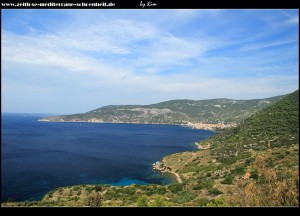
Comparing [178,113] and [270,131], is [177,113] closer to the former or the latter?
[178,113]

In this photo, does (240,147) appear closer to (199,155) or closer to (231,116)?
(199,155)

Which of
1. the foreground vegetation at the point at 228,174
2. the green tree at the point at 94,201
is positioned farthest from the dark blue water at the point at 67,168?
the green tree at the point at 94,201

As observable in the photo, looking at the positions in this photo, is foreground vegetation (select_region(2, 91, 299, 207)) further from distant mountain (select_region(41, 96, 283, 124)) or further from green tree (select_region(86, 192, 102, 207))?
distant mountain (select_region(41, 96, 283, 124))

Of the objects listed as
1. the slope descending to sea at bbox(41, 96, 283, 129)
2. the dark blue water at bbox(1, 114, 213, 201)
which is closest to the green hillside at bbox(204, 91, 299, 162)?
the dark blue water at bbox(1, 114, 213, 201)

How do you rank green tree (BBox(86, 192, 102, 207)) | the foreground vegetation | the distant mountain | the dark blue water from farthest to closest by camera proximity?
1. the distant mountain
2. the dark blue water
3. the foreground vegetation
4. green tree (BBox(86, 192, 102, 207))

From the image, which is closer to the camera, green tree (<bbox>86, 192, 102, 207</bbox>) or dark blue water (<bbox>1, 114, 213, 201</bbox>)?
green tree (<bbox>86, 192, 102, 207</bbox>)

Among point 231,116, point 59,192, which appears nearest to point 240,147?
point 59,192

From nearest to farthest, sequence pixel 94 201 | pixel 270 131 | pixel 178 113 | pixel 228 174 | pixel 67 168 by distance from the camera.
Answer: pixel 94 201 < pixel 228 174 < pixel 270 131 < pixel 67 168 < pixel 178 113

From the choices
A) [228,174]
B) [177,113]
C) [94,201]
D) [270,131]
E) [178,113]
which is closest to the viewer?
[94,201]

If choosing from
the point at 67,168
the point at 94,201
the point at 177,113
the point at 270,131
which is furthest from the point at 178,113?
the point at 94,201
